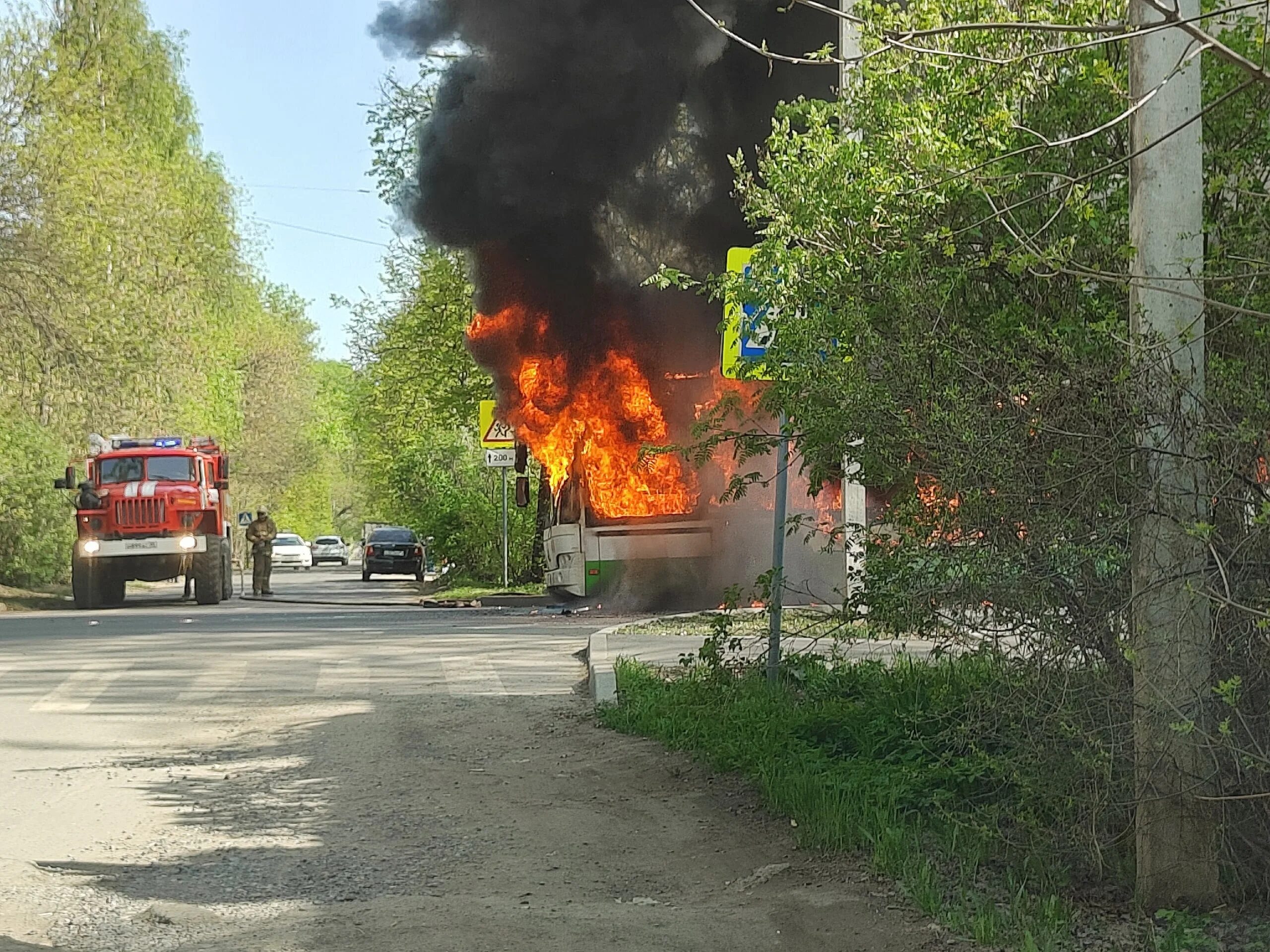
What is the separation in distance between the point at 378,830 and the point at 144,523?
22.2 metres

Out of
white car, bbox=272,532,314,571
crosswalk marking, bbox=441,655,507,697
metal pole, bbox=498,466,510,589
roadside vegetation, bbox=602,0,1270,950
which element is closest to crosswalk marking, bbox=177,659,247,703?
crosswalk marking, bbox=441,655,507,697

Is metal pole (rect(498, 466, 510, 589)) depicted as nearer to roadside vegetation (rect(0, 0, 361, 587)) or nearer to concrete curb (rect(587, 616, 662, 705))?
roadside vegetation (rect(0, 0, 361, 587))

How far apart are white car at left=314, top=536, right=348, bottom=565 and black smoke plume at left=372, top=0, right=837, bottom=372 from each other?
6115cm

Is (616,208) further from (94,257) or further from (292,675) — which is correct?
(94,257)

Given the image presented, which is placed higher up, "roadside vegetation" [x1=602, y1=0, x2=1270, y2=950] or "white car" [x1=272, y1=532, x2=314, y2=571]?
"roadside vegetation" [x1=602, y1=0, x2=1270, y2=950]

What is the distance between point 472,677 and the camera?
12828mm

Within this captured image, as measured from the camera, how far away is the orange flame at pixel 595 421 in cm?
2042

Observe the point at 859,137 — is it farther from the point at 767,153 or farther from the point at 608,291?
the point at 608,291

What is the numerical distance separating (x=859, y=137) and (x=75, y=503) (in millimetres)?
23782

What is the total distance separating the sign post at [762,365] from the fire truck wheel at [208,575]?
19487mm

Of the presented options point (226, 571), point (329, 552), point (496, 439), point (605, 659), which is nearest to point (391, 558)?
point (226, 571)

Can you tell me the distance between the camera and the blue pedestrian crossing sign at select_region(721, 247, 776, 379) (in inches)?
291

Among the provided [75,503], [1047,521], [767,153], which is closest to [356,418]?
[75,503]

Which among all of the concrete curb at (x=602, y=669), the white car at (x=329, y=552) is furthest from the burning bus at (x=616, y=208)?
the white car at (x=329, y=552)
